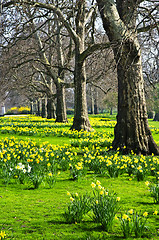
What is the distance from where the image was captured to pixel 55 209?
340cm

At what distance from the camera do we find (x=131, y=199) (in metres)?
3.86

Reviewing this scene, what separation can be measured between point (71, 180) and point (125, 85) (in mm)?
3424

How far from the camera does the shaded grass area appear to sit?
271 centimetres

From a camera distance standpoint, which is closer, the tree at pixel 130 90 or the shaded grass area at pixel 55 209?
the shaded grass area at pixel 55 209

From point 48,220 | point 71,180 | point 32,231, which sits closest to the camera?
point 32,231

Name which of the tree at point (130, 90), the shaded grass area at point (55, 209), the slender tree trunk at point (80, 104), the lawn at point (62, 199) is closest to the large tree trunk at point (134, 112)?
the tree at point (130, 90)

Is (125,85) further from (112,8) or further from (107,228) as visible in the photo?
(107,228)

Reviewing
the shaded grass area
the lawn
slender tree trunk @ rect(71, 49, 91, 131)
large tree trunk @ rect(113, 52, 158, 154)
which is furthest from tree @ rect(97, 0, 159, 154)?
slender tree trunk @ rect(71, 49, 91, 131)

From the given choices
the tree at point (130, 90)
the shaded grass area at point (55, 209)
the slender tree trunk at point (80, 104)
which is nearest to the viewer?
the shaded grass area at point (55, 209)

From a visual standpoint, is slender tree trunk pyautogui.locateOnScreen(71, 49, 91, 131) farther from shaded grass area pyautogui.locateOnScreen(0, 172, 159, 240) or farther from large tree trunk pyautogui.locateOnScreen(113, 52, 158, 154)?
shaded grass area pyautogui.locateOnScreen(0, 172, 159, 240)

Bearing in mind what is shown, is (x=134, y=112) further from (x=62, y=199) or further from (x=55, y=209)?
(x=55, y=209)

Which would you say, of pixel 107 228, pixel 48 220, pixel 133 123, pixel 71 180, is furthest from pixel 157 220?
pixel 133 123

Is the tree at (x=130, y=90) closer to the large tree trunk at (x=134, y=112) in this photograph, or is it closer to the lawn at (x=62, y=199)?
the large tree trunk at (x=134, y=112)

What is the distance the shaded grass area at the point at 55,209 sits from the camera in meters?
2.71
